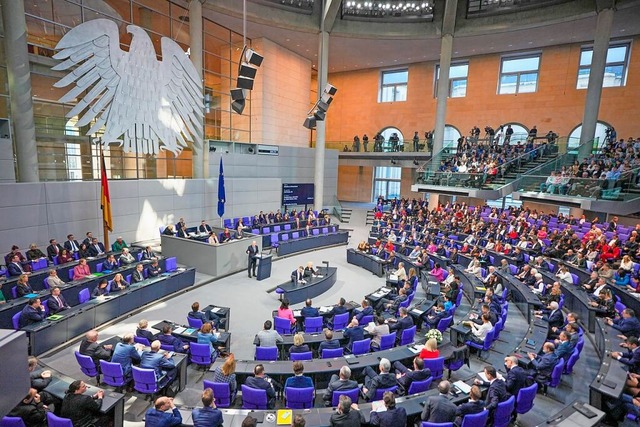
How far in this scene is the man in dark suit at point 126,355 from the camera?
602 centimetres

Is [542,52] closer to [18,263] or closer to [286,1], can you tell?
[286,1]

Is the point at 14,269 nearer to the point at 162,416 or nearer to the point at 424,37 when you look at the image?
the point at 162,416

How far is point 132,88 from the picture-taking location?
15172mm

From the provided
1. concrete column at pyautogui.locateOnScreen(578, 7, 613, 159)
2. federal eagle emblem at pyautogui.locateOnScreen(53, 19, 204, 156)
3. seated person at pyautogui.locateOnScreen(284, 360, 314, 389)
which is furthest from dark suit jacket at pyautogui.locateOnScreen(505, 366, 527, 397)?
concrete column at pyautogui.locateOnScreen(578, 7, 613, 159)

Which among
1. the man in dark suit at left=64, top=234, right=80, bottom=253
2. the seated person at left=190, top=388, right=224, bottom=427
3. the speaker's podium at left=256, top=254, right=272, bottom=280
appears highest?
the man in dark suit at left=64, top=234, right=80, bottom=253

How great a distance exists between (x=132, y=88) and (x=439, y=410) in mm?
16085

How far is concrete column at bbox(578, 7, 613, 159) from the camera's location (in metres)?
18.7

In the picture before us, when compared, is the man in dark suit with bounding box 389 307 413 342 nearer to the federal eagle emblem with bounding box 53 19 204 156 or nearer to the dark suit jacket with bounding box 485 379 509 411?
the dark suit jacket with bounding box 485 379 509 411

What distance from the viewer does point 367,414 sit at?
4.90m

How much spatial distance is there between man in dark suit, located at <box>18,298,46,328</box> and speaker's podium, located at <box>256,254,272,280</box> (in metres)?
6.48

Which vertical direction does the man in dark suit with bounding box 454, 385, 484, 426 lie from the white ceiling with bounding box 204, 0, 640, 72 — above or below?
below

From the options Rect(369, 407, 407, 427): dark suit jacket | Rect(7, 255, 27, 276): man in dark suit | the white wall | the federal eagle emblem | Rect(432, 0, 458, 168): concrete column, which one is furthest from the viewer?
Rect(432, 0, 458, 168): concrete column

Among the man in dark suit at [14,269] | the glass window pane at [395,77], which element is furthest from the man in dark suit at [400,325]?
the glass window pane at [395,77]

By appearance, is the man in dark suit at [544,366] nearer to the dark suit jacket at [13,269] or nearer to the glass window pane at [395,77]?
the dark suit jacket at [13,269]
